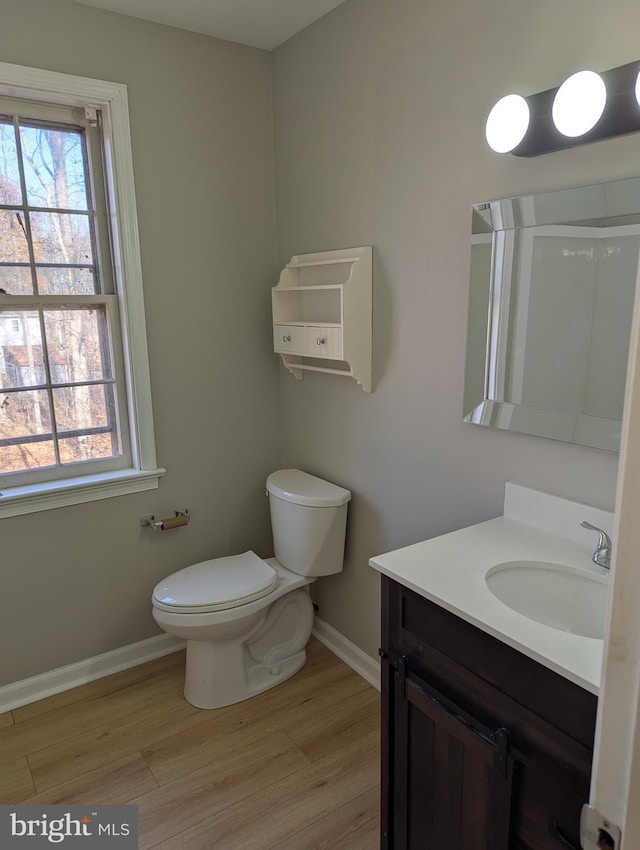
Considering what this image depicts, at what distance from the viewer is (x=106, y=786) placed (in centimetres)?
184

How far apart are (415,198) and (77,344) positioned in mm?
1363

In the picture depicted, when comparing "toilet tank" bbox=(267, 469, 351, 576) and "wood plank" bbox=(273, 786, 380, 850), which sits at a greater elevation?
"toilet tank" bbox=(267, 469, 351, 576)

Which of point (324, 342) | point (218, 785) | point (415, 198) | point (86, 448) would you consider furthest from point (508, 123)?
point (218, 785)

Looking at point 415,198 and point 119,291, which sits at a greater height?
point 415,198

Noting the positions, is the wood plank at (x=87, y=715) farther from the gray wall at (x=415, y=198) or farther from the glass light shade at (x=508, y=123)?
the glass light shade at (x=508, y=123)

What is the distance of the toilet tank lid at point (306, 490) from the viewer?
7.32ft

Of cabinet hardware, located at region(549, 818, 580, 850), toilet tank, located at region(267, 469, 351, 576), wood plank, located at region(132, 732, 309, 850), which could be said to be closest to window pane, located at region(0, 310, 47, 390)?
toilet tank, located at region(267, 469, 351, 576)

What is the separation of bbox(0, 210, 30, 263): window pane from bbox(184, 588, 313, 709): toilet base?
1.55 m

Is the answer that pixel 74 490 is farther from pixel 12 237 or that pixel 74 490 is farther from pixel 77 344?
pixel 12 237

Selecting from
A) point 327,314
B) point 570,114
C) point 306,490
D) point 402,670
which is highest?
point 570,114

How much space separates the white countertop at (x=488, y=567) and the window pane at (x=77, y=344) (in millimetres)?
1453

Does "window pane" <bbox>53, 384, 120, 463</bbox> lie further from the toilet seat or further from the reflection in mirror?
the reflection in mirror

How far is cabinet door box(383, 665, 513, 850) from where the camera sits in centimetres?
116

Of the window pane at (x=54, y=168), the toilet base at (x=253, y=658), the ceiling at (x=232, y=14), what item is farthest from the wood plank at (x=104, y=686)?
the ceiling at (x=232, y=14)
